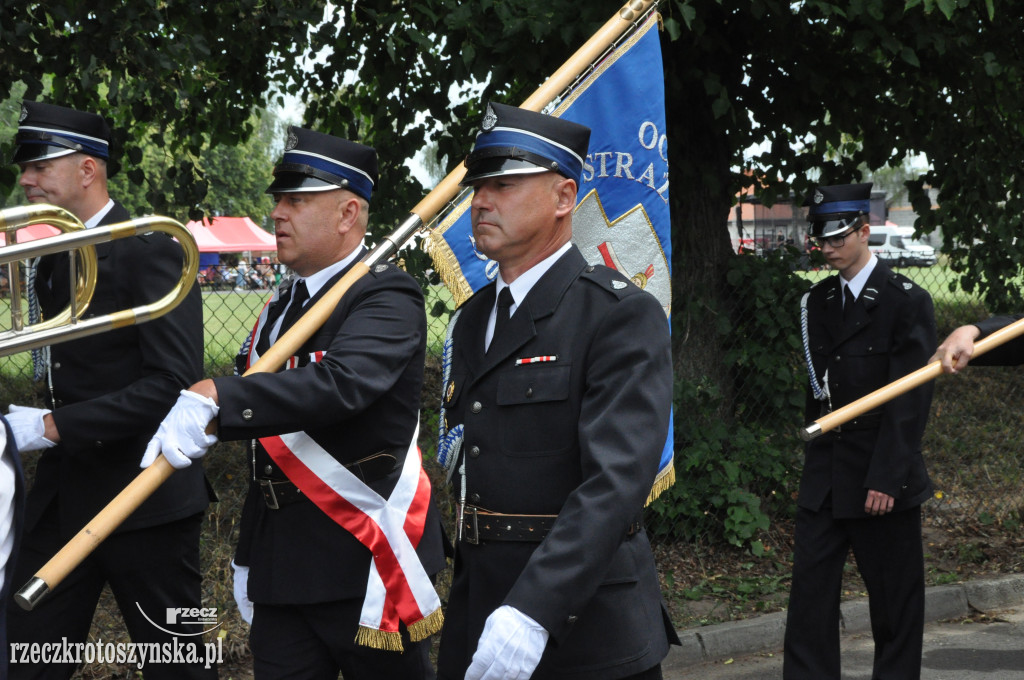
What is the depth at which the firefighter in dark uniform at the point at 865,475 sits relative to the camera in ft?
15.3

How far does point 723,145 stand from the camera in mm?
7195

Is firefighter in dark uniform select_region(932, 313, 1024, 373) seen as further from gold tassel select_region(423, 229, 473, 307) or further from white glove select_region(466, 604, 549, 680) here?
white glove select_region(466, 604, 549, 680)

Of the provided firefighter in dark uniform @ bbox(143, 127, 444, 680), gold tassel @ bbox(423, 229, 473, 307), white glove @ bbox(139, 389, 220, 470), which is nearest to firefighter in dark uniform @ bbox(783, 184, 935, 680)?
gold tassel @ bbox(423, 229, 473, 307)

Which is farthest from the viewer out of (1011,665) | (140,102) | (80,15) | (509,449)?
(140,102)

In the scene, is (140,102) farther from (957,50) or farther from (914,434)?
(957,50)

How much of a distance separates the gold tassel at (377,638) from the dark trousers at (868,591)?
2.29 metres

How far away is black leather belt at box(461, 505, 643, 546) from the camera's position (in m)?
2.54

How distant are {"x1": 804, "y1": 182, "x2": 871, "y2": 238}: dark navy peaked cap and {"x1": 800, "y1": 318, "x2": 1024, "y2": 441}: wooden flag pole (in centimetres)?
101

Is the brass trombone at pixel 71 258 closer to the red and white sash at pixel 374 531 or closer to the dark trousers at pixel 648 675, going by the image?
the red and white sash at pixel 374 531

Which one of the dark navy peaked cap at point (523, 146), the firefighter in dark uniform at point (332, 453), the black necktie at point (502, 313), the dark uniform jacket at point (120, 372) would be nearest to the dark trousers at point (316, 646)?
the firefighter in dark uniform at point (332, 453)

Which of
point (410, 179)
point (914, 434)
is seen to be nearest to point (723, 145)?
point (410, 179)

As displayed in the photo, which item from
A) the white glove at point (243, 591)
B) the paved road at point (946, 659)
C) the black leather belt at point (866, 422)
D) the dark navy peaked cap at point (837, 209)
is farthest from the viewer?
the paved road at point (946, 659)

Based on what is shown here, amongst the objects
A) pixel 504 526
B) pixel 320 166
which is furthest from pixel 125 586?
pixel 504 526

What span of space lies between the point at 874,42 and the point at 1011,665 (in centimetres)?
347
